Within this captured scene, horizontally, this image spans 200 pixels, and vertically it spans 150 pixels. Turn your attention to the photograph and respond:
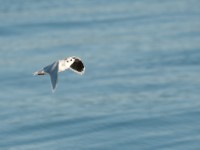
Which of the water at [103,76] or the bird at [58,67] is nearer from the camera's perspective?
the bird at [58,67]

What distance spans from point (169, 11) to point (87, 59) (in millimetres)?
5004

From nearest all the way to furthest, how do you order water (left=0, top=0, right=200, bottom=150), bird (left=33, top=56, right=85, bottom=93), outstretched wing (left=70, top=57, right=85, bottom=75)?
bird (left=33, top=56, right=85, bottom=93) → outstretched wing (left=70, top=57, right=85, bottom=75) → water (left=0, top=0, right=200, bottom=150)

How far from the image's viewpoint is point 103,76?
740 inches

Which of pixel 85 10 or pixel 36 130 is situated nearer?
pixel 36 130

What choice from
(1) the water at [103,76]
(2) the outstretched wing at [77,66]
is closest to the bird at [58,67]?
(2) the outstretched wing at [77,66]

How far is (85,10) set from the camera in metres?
23.8

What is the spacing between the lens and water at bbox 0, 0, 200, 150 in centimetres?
1564

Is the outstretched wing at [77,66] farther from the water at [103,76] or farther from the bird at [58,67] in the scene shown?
the water at [103,76]

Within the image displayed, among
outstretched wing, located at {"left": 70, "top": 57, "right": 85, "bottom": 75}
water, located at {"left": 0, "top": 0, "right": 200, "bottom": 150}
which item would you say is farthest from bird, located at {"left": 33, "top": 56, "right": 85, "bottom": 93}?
water, located at {"left": 0, "top": 0, "right": 200, "bottom": 150}

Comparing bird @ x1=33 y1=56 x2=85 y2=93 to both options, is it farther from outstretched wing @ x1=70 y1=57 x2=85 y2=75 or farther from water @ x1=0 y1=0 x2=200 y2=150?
water @ x1=0 y1=0 x2=200 y2=150

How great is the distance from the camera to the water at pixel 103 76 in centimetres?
1564

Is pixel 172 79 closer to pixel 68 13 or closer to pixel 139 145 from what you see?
pixel 139 145

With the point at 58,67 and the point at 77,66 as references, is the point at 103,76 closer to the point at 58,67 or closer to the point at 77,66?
the point at 77,66

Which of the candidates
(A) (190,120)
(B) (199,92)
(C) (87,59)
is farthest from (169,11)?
(A) (190,120)
